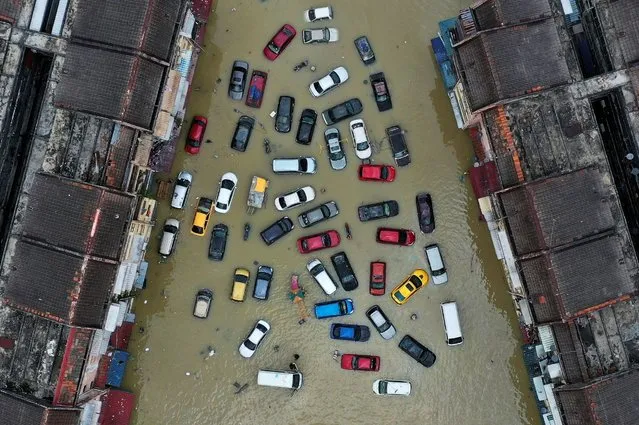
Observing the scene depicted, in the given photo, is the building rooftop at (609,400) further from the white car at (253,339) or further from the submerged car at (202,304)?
the submerged car at (202,304)

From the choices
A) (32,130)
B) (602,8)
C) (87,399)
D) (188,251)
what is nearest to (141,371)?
(87,399)

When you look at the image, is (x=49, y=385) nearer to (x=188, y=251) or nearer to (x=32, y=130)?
(x=188, y=251)

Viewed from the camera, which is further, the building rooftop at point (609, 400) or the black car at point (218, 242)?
the black car at point (218, 242)

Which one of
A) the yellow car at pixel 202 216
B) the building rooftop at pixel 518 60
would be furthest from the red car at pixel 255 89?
the building rooftop at pixel 518 60

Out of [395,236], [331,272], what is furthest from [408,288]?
[331,272]

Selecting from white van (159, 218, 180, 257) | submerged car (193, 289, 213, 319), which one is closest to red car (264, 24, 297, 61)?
white van (159, 218, 180, 257)
